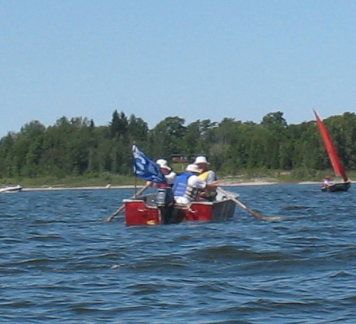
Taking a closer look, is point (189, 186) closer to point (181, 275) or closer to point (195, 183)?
point (195, 183)

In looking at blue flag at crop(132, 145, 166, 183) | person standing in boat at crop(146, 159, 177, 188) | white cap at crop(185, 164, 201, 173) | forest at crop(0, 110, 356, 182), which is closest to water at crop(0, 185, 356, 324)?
white cap at crop(185, 164, 201, 173)

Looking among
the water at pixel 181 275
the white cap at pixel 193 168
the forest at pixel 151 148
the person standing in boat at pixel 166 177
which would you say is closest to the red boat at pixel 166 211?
the water at pixel 181 275

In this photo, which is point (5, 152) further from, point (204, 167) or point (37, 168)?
point (204, 167)

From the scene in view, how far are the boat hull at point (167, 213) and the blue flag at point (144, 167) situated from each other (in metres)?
0.69

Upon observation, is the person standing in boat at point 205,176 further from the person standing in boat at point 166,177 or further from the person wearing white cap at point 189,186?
the person standing in boat at point 166,177

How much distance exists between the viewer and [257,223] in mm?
23922

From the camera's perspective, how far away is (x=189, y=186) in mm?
22797

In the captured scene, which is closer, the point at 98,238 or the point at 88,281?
the point at 88,281

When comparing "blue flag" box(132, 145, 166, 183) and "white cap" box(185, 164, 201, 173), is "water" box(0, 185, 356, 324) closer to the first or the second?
"white cap" box(185, 164, 201, 173)

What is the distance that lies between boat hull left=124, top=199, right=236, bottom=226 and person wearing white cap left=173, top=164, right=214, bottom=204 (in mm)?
379

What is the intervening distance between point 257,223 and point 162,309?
1322cm

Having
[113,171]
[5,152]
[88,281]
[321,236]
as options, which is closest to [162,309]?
[88,281]

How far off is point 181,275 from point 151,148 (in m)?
101

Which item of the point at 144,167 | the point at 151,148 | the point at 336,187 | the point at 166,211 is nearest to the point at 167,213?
the point at 166,211
